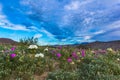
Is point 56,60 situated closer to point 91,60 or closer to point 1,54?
point 91,60

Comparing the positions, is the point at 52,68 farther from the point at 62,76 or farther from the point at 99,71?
the point at 99,71

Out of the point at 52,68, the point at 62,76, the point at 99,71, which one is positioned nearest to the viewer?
the point at 62,76

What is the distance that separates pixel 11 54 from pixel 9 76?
1.19m

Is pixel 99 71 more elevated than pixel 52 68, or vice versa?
pixel 52 68

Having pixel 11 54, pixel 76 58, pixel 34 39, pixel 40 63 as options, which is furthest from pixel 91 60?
pixel 34 39

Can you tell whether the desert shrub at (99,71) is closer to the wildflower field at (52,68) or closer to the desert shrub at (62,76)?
the wildflower field at (52,68)

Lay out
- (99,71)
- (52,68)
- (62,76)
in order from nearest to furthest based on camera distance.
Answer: (62,76) < (99,71) < (52,68)

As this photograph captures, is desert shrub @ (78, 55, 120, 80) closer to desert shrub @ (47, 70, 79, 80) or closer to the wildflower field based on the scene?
the wildflower field

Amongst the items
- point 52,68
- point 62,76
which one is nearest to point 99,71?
point 62,76

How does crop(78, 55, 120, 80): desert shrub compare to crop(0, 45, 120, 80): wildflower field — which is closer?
crop(78, 55, 120, 80): desert shrub

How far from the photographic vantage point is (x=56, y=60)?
11172 mm

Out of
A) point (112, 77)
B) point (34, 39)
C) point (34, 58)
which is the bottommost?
point (112, 77)

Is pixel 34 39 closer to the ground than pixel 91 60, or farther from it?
farther from it

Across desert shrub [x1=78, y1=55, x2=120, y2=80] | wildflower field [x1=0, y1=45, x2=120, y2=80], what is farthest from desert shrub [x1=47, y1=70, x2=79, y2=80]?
desert shrub [x1=78, y1=55, x2=120, y2=80]
